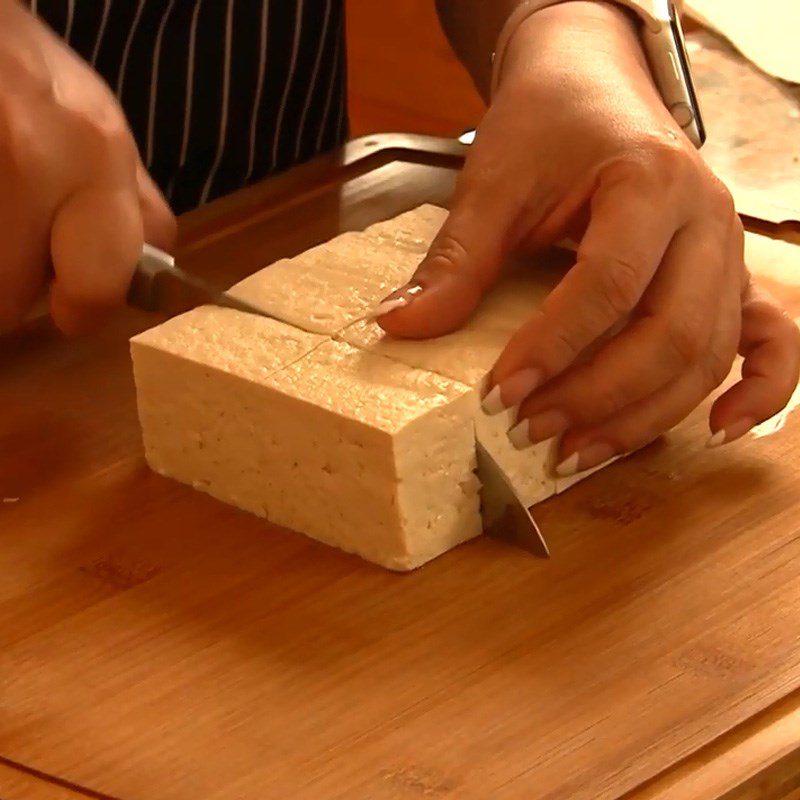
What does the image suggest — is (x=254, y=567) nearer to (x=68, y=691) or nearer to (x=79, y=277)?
(x=68, y=691)

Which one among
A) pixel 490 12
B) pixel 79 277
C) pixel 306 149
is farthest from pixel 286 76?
pixel 79 277

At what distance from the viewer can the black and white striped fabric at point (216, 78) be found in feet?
5.54

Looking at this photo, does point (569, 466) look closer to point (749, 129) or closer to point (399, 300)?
point (399, 300)

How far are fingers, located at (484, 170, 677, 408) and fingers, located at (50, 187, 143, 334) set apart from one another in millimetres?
343

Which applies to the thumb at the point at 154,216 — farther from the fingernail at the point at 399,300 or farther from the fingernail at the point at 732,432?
the fingernail at the point at 732,432

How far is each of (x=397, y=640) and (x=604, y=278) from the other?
33 centimetres

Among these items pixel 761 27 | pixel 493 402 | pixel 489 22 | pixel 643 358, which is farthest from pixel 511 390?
pixel 761 27

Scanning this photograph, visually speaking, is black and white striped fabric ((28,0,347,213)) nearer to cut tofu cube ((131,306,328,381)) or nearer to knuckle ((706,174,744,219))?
cut tofu cube ((131,306,328,381))

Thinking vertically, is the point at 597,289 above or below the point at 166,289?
above

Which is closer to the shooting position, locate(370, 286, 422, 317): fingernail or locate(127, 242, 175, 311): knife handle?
locate(370, 286, 422, 317): fingernail

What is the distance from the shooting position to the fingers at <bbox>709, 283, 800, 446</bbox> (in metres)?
1.28

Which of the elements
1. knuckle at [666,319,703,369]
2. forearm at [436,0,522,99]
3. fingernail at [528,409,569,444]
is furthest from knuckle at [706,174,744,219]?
forearm at [436,0,522,99]

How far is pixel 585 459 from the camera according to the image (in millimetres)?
1233

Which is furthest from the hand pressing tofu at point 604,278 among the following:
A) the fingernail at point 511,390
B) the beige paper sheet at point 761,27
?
the beige paper sheet at point 761,27
